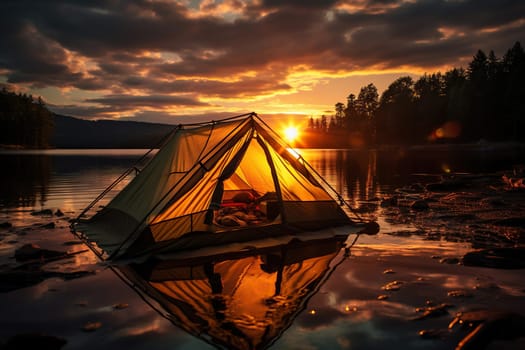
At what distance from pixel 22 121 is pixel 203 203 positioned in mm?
131905

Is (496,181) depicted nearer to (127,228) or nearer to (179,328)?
(127,228)

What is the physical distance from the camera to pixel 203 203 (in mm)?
11234

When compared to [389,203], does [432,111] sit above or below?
above

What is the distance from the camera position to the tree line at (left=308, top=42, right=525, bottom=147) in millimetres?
87562

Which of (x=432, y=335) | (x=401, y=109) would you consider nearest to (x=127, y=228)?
(x=432, y=335)

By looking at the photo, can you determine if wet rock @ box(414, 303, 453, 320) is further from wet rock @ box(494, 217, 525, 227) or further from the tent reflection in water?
wet rock @ box(494, 217, 525, 227)

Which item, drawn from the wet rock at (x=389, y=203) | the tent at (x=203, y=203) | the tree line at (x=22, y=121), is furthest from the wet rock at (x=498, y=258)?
the tree line at (x=22, y=121)

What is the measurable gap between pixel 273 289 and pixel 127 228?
5832 mm

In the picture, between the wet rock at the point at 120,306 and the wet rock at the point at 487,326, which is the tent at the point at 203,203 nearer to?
the wet rock at the point at 120,306

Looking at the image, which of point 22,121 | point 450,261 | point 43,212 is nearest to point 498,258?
point 450,261

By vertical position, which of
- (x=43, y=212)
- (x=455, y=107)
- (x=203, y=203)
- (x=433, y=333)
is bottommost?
(x=433, y=333)

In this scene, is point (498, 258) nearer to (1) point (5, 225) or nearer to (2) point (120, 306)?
(2) point (120, 306)

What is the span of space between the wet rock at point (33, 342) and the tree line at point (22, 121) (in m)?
130

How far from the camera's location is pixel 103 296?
7.53 metres
